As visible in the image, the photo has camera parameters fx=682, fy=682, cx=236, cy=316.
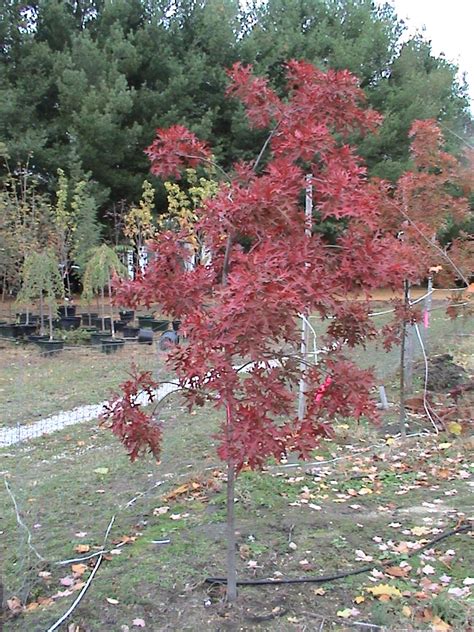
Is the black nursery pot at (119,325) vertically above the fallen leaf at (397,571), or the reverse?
the black nursery pot at (119,325)

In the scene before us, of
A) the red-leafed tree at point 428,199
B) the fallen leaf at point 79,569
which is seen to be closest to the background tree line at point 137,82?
the red-leafed tree at point 428,199

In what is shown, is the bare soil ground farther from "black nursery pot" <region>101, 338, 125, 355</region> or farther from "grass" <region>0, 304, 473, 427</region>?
"black nursery pot" <region>101, 338, 125, 355</region>

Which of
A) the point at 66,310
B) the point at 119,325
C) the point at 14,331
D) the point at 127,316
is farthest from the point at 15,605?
the point at 127,316

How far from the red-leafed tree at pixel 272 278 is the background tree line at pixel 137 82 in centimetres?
1263

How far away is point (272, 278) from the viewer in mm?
2215

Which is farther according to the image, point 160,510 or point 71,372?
point 71,372

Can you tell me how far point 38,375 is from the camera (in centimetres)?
857

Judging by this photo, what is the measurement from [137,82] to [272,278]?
17.5 m

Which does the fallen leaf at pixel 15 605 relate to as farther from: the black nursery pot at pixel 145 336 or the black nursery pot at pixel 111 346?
the black nursery pot at pixel 145 336

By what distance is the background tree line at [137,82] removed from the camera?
54.6 feet

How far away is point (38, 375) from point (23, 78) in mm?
11146

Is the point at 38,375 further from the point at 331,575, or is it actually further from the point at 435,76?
the point at 435,76

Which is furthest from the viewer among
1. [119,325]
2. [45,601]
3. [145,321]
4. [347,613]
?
[145,321]

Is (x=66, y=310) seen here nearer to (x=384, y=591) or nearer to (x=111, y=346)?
(x=111, y=346)
